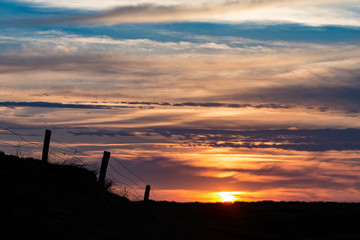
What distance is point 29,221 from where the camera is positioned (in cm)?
1524

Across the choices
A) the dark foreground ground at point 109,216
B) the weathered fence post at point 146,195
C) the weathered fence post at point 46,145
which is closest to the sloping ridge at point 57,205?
the dark foreground ground at point 109,216

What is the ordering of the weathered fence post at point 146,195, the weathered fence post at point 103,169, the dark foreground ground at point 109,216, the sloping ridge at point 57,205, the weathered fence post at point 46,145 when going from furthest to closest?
the weathered fence post at point 146,195, the weathered fence post at point 103,169, the weathered fence post at point 46,145, the dark foreground ground at point 109,216, the sloping ridge at point 57,205

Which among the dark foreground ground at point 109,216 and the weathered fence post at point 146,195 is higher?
the weathered fence post at point 146,195

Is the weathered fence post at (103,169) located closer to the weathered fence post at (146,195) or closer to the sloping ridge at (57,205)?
the sloping ridge at (57,205)

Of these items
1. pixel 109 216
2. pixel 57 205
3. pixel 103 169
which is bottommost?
pixel 109 216

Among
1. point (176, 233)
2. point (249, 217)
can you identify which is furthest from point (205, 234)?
point (249, 217)

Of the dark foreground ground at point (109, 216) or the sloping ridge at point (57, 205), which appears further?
the dark foreground ground at point (109, 216)

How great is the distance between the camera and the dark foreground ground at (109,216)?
15.8 meters

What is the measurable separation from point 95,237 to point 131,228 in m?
3.62

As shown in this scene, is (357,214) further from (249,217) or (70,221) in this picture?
(70,221)

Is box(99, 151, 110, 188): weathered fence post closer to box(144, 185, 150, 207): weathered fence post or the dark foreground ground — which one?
the dark foreground ground

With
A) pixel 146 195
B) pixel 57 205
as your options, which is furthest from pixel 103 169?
pixel 57 205

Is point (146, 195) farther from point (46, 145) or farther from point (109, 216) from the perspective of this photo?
point (109, 216)

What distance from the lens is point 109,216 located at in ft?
65.1
